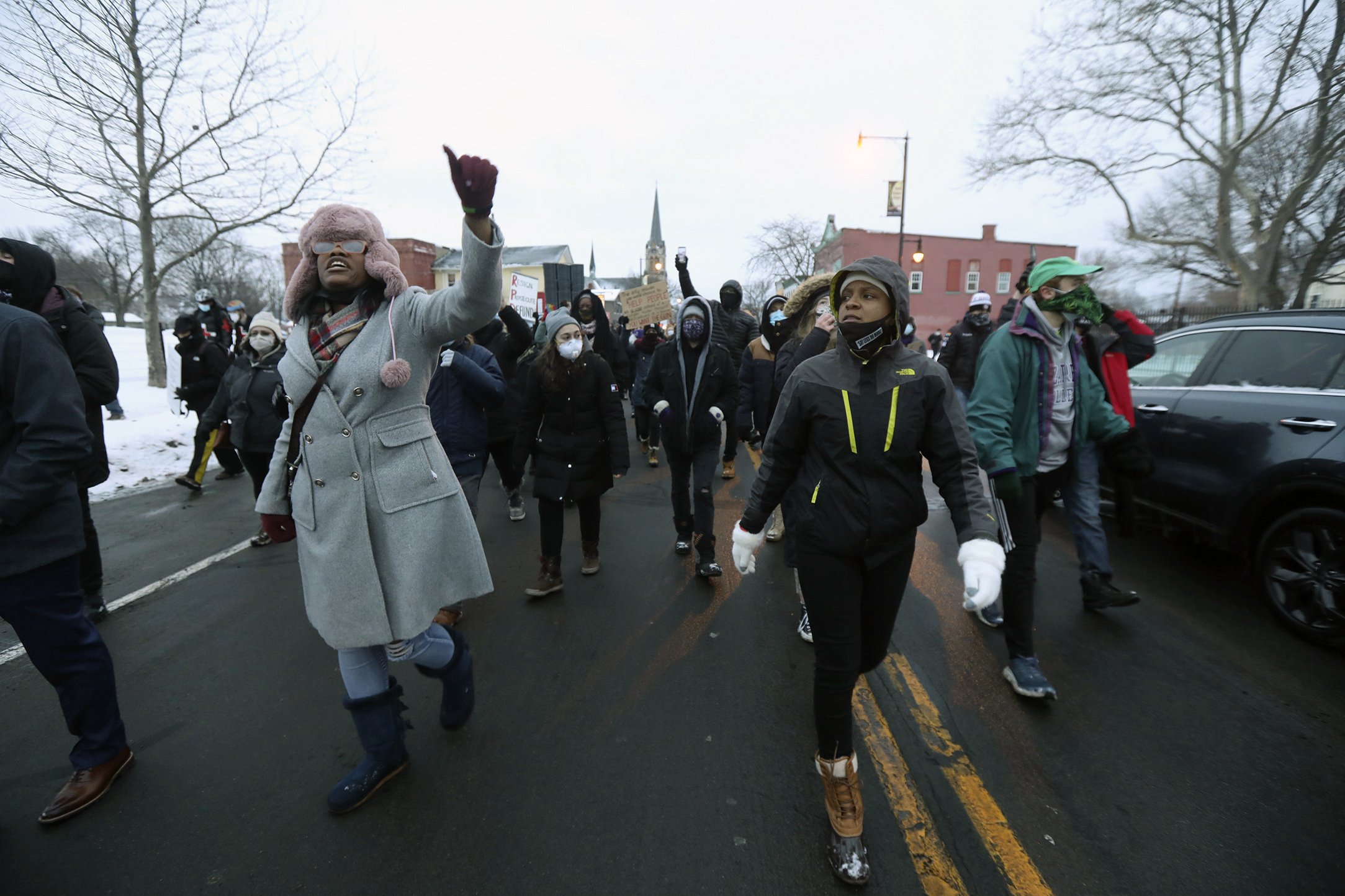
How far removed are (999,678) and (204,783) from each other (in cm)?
→ 377

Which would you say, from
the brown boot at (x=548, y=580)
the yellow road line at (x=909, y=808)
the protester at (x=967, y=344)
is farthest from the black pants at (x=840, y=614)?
the protester at (x=967, y=344)

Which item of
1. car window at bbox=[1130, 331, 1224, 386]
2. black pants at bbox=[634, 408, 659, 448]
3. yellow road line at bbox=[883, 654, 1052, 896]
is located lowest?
yellow road line at bbox=[883, 654, 1052, 896]

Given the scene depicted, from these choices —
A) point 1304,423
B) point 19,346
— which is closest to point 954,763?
point 1304,423

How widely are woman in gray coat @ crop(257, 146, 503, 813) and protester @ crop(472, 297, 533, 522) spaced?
277 cm

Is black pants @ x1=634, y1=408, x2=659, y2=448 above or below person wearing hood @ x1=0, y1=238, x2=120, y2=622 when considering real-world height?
below

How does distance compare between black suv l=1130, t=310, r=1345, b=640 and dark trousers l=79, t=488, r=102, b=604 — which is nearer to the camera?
black suv l=1130, t=310, r=1345, b=640

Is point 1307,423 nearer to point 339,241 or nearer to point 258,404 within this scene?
point 339,241

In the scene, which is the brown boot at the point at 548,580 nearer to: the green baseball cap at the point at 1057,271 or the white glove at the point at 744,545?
the white glove at the point at 744,545

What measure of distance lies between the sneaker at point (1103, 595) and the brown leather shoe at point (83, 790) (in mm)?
5277

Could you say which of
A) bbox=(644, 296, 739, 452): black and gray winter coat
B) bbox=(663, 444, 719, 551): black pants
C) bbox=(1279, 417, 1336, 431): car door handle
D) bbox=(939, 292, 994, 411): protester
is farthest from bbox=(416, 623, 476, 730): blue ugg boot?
bbox=(939, 292, 994, 411): protester

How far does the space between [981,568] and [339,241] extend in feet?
8.17

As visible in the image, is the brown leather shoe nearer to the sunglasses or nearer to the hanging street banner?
the sunglasses

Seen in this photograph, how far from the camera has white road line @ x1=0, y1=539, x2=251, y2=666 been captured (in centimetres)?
369

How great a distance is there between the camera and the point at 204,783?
2568 mm
